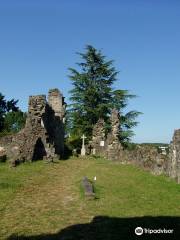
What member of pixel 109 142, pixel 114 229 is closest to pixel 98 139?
pixel 109 142

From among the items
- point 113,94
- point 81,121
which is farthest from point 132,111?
point 81,121

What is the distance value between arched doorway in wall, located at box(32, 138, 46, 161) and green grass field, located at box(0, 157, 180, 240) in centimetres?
651

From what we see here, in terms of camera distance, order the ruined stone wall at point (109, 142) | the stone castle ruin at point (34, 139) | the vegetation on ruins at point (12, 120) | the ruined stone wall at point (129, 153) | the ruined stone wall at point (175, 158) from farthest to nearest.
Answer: the vegetation on ruins at point (12, 120) < the ruined stone wall at point (109, 142) < the stone castle ruin at point (34, 139) < the ruined stone wall at point (129, 153) < the ruined stone wall at point (175, 158)

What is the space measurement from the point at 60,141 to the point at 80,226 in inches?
1034

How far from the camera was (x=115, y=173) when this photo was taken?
65.4 ft

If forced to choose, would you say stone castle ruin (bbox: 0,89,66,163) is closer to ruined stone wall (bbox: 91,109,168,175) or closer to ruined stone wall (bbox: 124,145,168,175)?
ruined stone wall (bbox: 91,109,168,175)

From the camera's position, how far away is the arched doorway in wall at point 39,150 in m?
24.6

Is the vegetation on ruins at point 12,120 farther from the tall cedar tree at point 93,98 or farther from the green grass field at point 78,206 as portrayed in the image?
the green grass field at point 78,206

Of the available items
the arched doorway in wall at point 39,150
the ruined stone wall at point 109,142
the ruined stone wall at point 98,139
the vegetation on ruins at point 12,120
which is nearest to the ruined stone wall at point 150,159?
the ruined stone wall at point 109,142

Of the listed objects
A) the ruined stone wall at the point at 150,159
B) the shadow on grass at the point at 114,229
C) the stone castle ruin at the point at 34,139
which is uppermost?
the stone castle ruin at the point at 34,139

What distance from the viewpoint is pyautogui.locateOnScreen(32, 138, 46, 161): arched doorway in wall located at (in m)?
24.6

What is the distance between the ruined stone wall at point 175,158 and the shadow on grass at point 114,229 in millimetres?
7636

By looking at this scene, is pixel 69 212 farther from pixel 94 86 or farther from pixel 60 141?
pixel 94 86

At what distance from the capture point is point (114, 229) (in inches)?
344
